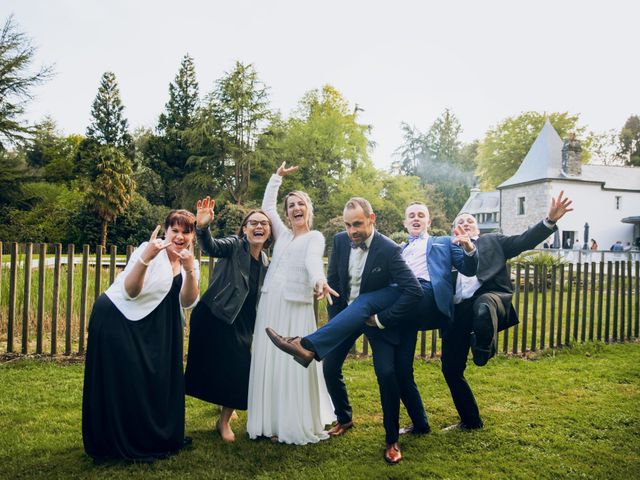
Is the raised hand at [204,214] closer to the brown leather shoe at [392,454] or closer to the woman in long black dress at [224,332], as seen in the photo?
the woman in long black dress at [224,332]

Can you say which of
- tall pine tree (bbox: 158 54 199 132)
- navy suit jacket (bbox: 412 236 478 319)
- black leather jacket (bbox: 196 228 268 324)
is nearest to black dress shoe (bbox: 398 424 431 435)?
navy suit jacket (bbox: 412 236 478 319)

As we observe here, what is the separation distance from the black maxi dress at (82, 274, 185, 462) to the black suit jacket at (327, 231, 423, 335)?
1607mm

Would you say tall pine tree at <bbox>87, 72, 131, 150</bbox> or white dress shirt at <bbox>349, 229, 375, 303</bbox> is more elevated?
tall pine tree at <bbox>87, 72, 131, 150</bbox>

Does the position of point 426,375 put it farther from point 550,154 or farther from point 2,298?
point 550,154

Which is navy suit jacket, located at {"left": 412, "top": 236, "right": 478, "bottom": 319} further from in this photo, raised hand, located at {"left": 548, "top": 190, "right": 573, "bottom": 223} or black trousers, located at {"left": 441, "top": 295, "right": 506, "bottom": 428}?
raised hand, located at {"left": 548, "top": 190, "right": 573, "bottom": 223}

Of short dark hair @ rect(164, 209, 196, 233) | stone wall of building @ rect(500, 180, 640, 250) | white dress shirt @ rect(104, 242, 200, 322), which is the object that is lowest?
white dress shirt @ rect(104, 242, 200, 322)

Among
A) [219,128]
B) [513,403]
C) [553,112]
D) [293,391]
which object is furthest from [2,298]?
[553,112]

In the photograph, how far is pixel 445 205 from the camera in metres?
61.9

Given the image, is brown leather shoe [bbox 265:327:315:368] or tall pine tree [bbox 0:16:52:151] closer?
brown leather shoe [bbox 265:327:315:368]

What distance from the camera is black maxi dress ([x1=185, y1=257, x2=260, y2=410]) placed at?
436 centimetres

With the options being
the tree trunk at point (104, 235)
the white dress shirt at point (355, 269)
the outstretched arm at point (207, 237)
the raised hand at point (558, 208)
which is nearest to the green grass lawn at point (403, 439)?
the white dress shirt at point (355, 269)

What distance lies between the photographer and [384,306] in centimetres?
405

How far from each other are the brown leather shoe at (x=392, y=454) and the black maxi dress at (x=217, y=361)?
1.34 meters

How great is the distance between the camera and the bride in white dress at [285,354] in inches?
168
